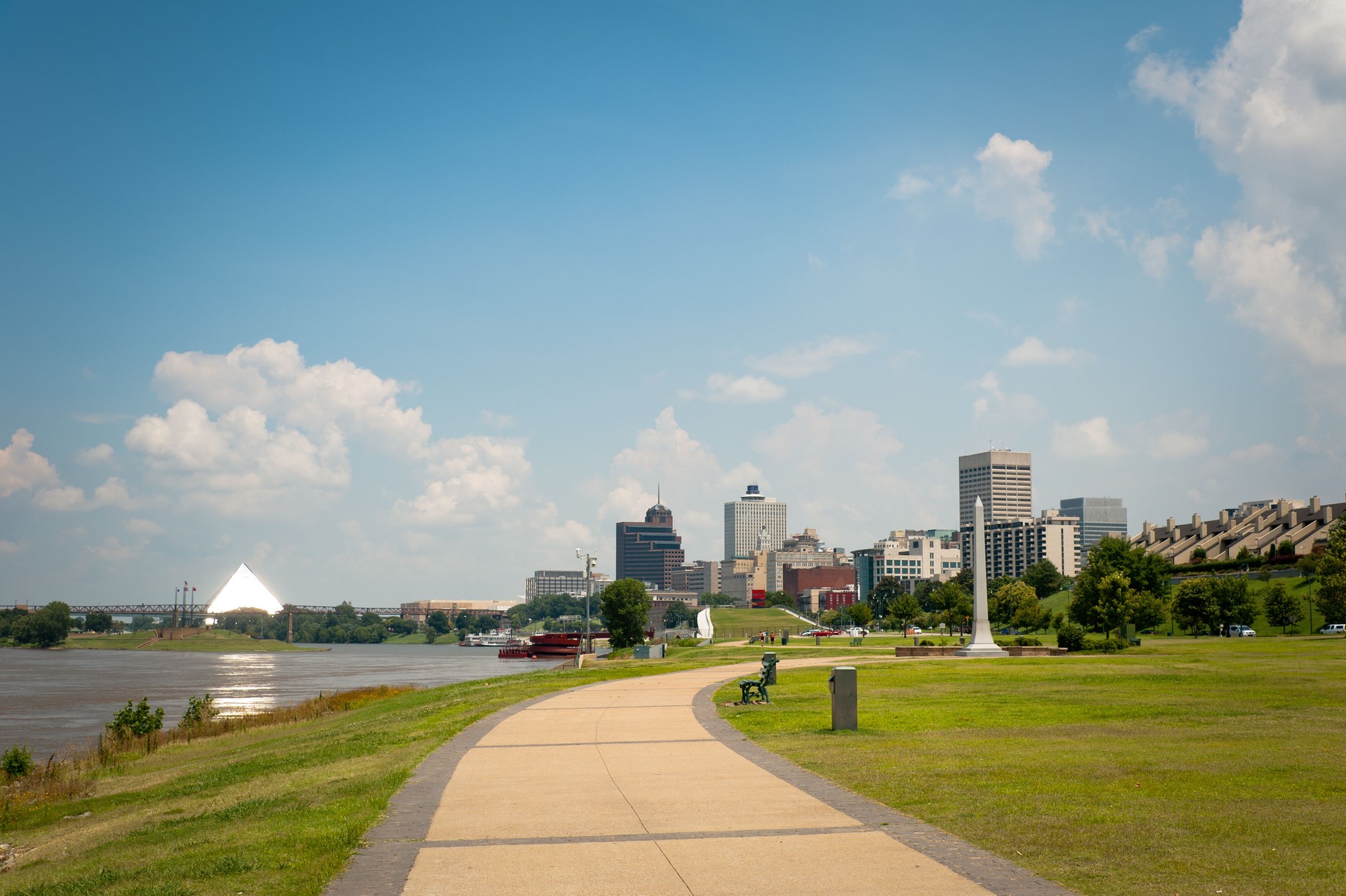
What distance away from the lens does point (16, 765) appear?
2627 centimetres

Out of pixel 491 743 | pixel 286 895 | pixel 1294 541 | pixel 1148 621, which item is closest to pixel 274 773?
pixel 491 743

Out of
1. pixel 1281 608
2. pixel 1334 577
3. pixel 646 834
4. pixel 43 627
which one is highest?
pixel 1334 577

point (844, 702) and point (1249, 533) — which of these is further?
point (1249, 533)

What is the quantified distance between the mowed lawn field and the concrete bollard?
1.33 ft

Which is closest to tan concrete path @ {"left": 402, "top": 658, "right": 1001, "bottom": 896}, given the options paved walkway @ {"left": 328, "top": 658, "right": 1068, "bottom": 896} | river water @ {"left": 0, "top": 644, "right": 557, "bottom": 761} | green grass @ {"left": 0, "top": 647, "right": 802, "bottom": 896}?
paved walkway @ {"left": 328, "top": 658, "right": 1068, "bottom": 896}

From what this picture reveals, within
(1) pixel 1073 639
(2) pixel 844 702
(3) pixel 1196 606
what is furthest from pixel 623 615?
(2) pixel 844 702

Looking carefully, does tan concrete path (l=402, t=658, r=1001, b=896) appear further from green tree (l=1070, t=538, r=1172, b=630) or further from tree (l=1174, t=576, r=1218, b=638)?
tree (l=1174, t=576, r=1218, b=638)

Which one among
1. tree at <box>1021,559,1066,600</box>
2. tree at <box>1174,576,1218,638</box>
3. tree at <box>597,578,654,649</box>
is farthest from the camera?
tree at <box>1021,559,1066,600</box>

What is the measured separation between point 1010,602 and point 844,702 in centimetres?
9836

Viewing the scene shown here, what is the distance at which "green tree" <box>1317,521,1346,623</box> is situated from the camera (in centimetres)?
7144

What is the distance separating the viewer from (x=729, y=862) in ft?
30.1

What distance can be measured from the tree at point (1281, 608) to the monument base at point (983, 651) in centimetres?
5130

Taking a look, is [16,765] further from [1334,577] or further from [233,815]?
[1334,577]

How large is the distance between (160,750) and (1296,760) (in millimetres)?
31304
